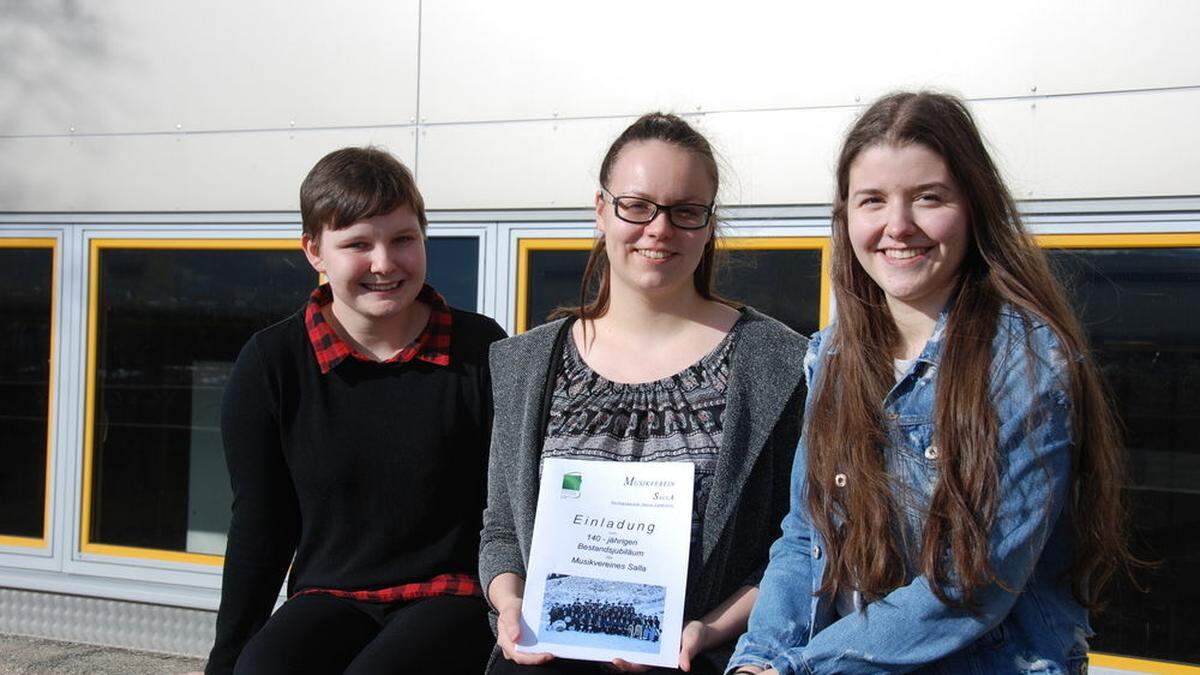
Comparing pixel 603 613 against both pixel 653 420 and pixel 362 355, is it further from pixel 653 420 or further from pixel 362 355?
pixel 362 355

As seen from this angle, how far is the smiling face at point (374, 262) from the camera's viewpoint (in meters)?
2.54

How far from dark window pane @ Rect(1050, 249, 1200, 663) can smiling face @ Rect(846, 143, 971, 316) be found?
5.80 ft

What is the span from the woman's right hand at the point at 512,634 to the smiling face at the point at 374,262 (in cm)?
72

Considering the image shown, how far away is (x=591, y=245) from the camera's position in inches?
160

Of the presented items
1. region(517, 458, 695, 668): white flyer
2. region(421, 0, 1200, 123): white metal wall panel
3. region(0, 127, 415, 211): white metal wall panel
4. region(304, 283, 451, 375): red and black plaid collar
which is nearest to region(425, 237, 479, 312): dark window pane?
region(0, 127, 415, 211): white metal wall panel

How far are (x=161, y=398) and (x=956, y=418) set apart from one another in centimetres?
379

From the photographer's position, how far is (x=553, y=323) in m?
2.45

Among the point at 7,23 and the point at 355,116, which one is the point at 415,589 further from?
the point at 7,23

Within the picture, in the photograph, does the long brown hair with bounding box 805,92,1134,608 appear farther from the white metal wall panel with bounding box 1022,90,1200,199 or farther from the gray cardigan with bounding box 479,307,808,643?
the white metal wall panel with bounding box 1022,90,1200,199

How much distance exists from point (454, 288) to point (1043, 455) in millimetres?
2878

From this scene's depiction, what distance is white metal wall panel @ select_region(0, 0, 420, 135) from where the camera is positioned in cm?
426

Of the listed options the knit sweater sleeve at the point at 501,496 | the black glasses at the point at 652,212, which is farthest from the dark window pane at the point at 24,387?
the black glasses at the point at 652,212

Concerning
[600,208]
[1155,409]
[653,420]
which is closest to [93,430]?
[600,208]

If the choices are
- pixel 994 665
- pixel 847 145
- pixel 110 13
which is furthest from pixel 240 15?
pixel 994 665
